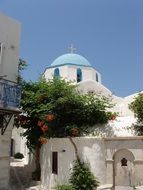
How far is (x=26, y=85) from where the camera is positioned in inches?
716

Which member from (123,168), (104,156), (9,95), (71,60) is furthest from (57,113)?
(71,60)

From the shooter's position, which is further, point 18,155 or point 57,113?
point 18,155

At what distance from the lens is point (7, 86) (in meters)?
13.7

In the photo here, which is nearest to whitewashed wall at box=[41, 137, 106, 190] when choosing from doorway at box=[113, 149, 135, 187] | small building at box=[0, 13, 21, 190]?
doorway at box=[113, 149, 135, 187]

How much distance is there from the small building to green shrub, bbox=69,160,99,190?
3413 millimetres

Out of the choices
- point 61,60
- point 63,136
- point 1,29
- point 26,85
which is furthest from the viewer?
point 61,60

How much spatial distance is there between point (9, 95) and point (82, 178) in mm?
5387

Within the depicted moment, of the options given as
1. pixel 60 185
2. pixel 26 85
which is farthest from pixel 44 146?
pixel 26 85

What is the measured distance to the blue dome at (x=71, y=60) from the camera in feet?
108

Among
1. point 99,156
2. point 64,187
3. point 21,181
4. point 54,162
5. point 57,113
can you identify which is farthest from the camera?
point 21,181

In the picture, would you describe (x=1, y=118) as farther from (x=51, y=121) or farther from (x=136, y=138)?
(x=136, y=138)

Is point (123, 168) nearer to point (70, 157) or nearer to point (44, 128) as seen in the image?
point (70, 157)

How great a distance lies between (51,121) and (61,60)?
17.4 metres

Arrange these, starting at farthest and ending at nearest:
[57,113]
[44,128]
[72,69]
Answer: [72,69]
[57,113]
[44,128]
